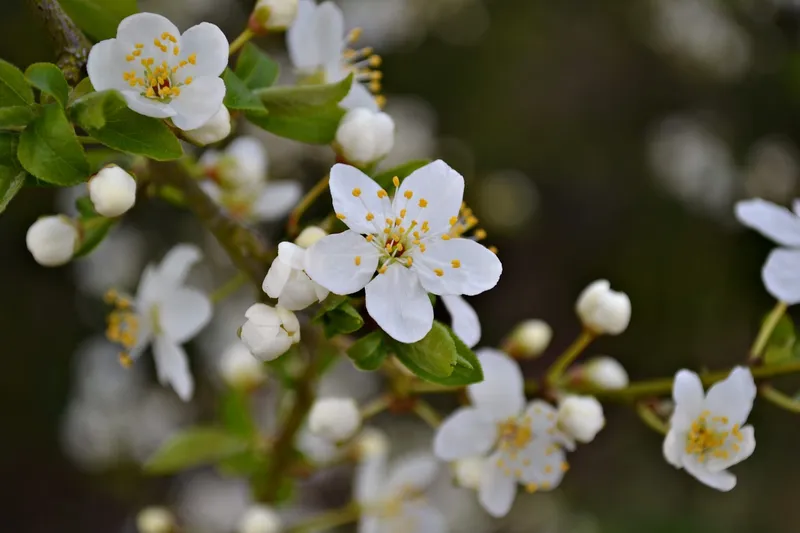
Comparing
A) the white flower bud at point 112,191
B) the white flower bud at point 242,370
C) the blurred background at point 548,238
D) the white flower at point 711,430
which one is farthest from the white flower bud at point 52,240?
the blurred background at point 548,238

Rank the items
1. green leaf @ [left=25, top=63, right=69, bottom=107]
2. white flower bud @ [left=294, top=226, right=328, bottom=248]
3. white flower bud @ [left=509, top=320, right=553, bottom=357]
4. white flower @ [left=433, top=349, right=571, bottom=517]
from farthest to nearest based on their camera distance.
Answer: white flower bud @ [left=509, top=320, right=553, bottom=357]
white flower @ [left=433, top=349, right=571, bottom=517]
white flower bud @ [left=294, top=226, right=328, bottom=248]
green leaf @ [left=25, top=63, right=69, bottom=107]

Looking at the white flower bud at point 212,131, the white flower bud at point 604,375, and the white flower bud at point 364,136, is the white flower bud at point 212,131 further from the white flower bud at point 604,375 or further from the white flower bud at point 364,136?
the white flower bud at point 604,375

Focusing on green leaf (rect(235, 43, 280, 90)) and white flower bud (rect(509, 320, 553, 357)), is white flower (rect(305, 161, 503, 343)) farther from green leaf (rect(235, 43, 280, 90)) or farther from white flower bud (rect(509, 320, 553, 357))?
white flower bud (rect(509, 320, 553, 357))

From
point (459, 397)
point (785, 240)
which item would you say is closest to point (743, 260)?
point (785, 240)

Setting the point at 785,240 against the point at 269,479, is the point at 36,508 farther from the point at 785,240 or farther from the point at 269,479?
the point at 785,240

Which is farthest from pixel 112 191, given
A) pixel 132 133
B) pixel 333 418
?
pixel 333 418

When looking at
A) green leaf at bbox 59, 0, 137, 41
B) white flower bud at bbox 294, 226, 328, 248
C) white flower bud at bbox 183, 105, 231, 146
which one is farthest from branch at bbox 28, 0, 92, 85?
white flower bud at bbox 294, 226, 328, 248

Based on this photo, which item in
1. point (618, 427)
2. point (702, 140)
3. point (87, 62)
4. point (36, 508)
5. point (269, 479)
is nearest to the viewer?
point (87, 62)
